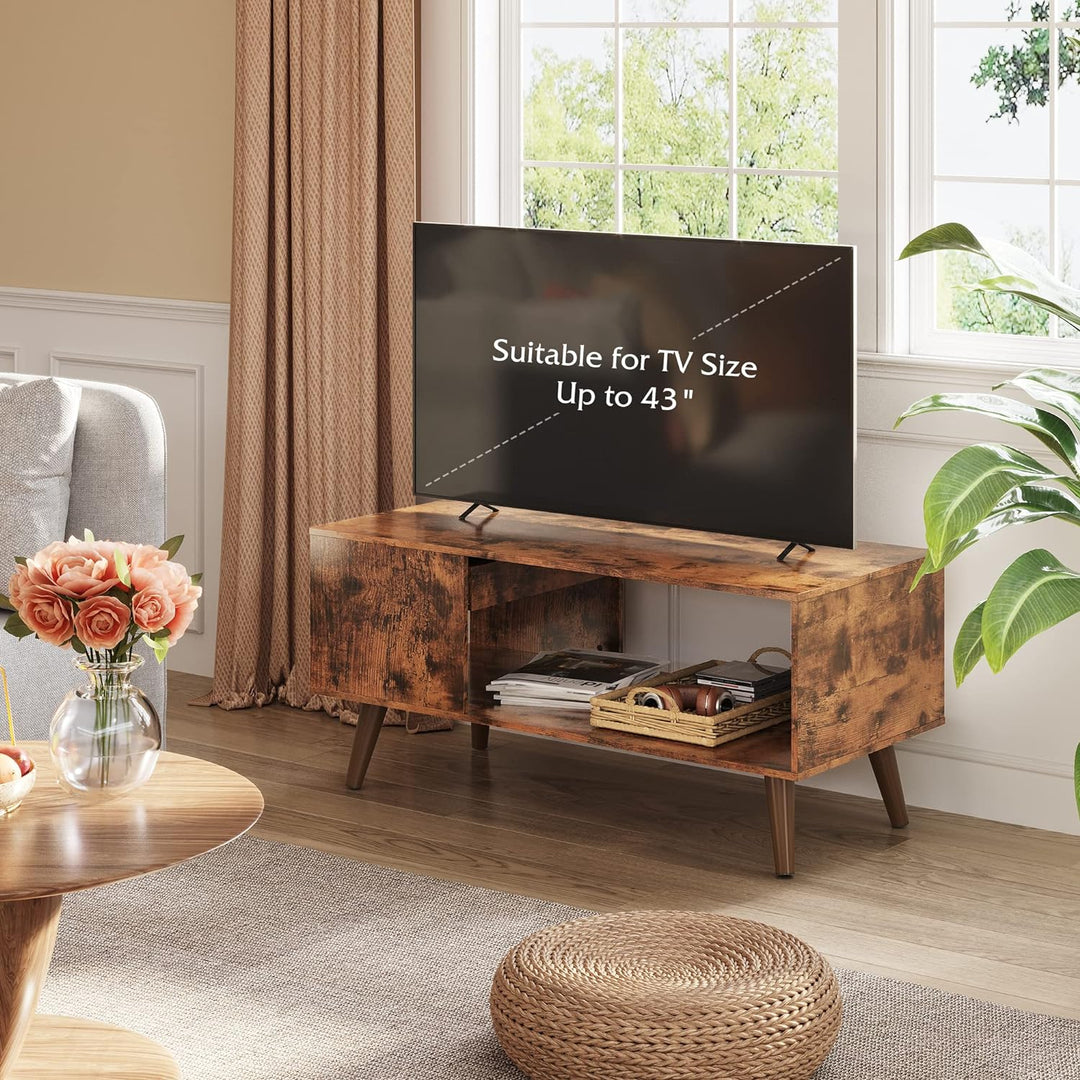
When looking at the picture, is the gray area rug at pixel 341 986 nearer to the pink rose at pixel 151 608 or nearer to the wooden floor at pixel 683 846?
the wooden floor at pixel 683 846

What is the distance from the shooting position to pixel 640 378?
12.8ft

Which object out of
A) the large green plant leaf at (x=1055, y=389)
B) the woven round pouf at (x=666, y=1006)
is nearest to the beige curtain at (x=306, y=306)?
the large green plant leaf at (x=1055, y=389)

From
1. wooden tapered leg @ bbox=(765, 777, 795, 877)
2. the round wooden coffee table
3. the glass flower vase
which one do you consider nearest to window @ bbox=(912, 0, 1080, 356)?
wooden tapered leg @ bbox=(765, 777, 795, 877)

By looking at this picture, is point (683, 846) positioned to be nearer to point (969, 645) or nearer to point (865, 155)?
point (969, 645)

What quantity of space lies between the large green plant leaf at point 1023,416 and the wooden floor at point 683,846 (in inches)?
35.4

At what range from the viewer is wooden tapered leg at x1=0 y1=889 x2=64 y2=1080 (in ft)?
8.10

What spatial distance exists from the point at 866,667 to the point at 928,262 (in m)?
0.95

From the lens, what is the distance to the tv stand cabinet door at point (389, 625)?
3.95 m

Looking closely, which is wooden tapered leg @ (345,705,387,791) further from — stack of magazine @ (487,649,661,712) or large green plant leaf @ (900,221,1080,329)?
large green plant leaf @ (900,221,1080,329)

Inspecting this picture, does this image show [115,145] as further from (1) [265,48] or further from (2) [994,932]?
(2) [994,932]

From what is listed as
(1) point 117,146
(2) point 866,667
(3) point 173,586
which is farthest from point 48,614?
(1) point 117,146

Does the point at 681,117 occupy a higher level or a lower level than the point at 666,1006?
higher

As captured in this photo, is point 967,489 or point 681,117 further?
point 681,117

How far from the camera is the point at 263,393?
484 centimetres
